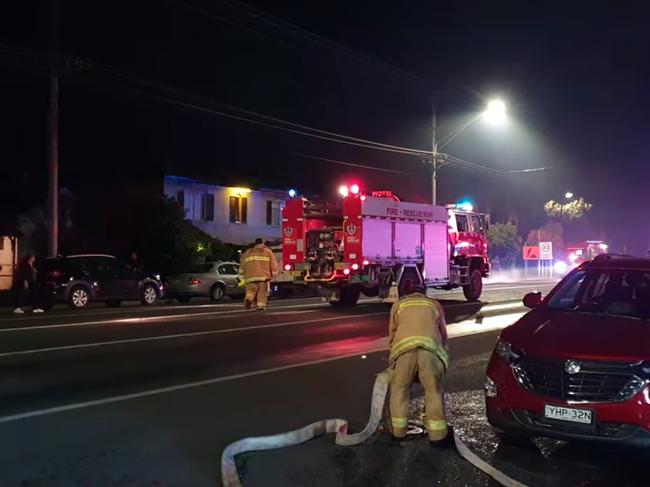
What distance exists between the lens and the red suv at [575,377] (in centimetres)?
490

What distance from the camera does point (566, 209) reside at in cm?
6319

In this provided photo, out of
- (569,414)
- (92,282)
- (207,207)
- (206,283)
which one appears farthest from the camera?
(207,207)

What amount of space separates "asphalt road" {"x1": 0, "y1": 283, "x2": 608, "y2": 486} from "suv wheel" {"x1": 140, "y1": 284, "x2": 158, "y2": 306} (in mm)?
6559

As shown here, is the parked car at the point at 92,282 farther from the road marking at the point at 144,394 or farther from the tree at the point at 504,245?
the tree at the point at 504,245

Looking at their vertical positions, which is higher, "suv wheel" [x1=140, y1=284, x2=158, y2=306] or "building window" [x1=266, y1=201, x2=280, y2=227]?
"building window" [x1=266, y1=201, x2=280, y2=227]

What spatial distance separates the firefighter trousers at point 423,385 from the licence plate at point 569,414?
0.98m

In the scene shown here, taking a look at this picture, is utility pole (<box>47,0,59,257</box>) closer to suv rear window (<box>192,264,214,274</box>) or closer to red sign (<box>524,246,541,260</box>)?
suv rear window (<box>192,264,214,274</box>)

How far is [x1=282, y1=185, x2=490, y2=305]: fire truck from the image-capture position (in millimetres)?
17734

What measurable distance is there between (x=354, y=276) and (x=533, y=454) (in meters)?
12.0

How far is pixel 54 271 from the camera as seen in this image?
62.1 feet

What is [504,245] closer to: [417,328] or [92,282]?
[92,282]

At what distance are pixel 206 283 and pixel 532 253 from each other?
2421 centimetres

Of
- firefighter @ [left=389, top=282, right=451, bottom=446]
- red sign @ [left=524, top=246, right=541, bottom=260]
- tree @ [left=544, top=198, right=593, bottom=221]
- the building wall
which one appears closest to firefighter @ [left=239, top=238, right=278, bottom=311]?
firefighter @ [left=389, top=282, right=451, bottom=446]

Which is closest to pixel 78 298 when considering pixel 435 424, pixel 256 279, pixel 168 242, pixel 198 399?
pixel 256 279
